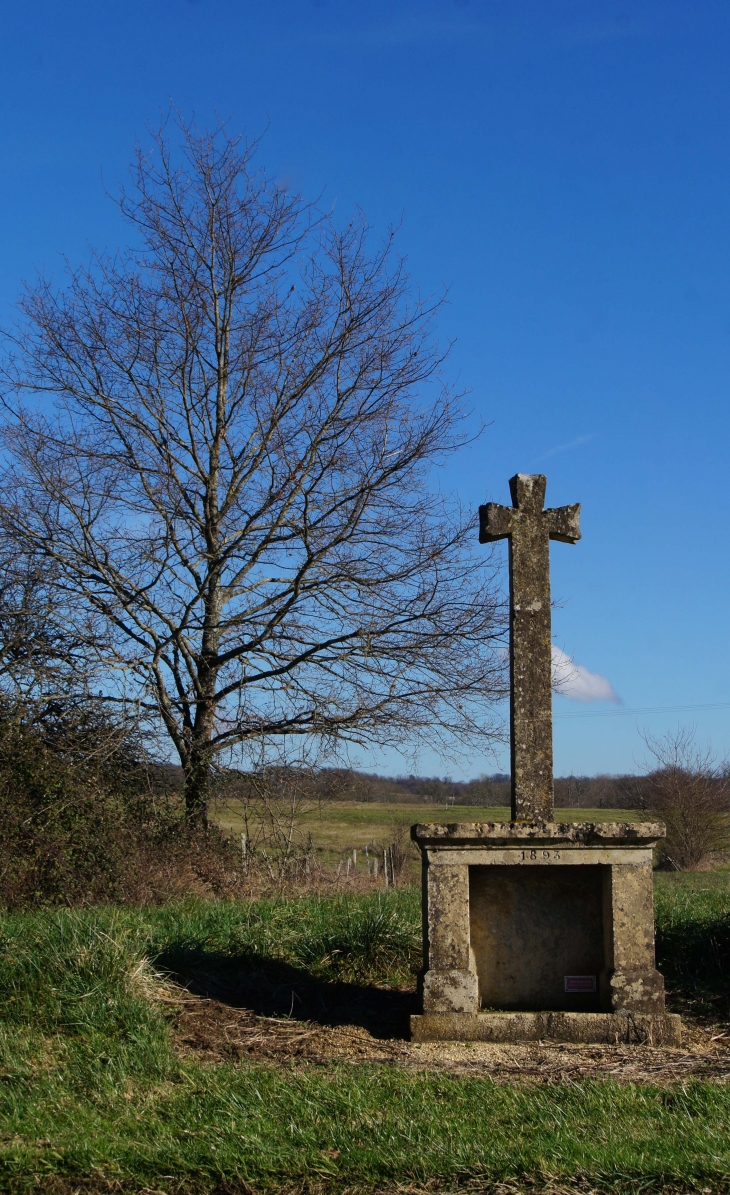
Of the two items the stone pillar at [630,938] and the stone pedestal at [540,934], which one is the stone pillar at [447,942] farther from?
the stone pillar at [630,938]

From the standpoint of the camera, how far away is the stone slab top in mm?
5691

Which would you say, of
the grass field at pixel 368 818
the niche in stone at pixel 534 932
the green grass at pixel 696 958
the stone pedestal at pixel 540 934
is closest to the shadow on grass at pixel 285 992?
the stone pedestal at pixel 540 934

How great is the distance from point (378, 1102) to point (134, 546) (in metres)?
10.1

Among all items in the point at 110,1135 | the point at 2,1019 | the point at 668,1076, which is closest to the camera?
the point at 110,1135

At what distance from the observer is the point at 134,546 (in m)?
13.5

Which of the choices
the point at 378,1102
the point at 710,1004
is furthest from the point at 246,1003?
the point at 710,1004

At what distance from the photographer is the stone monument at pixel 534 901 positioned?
564 centimetres

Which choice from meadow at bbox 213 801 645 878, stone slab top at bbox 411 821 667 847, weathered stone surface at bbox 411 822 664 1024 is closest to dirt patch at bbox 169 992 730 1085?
weathered stone surface at bbox 411 822 664 1024

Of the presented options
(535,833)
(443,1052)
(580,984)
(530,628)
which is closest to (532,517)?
(530,628)

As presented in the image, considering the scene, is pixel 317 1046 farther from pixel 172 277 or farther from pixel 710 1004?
pixel 172 277

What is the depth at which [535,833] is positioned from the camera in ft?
18.7

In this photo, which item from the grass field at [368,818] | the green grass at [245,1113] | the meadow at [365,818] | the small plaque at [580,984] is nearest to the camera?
the green grass at [245,1113]

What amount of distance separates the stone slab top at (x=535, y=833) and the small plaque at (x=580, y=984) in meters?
0.89

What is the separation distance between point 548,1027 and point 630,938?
2.22 feet
